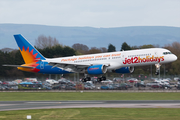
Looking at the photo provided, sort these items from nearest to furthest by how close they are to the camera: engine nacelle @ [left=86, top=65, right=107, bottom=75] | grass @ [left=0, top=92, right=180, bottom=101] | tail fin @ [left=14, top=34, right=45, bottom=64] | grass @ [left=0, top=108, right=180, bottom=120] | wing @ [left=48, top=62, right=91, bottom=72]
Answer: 1. grass @ [left=0, top=108, right=180, bottom=120]
2. engine nacelle @ [left=86, top=65, right=107, bottom=75]
3. wing @ [left=48, top=62, right=91, bottom=72]
4. grass @ [left=0, top=92, right=180, bottom=101]
5. tail fin @ [left=14, top=34, right=45, bottom=64]

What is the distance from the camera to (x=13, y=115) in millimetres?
36156

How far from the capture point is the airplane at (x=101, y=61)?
5553 cm

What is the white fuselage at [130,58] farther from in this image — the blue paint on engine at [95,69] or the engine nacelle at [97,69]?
the blue paint on engine at [95,69]

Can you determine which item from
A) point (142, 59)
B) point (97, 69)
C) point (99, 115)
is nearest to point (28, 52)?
point (97, 69)

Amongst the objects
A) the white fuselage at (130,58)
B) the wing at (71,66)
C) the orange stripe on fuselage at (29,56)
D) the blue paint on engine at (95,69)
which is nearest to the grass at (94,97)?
the wing at (71,66)

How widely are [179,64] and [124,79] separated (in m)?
27.0

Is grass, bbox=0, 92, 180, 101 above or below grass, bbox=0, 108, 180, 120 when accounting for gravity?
above

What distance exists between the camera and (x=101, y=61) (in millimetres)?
60375

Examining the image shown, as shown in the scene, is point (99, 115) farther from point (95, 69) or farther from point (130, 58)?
point (95, 69)

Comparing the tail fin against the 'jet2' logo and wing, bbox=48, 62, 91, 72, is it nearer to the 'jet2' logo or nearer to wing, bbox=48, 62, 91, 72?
wing, bbox=48, 62, 91, 72

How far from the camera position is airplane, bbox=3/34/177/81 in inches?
2186

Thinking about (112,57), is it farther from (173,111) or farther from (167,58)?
(173,111)

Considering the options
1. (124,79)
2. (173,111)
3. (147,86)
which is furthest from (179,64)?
(173,111)

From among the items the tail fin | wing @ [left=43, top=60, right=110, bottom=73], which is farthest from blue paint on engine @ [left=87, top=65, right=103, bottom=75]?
the tail fin
